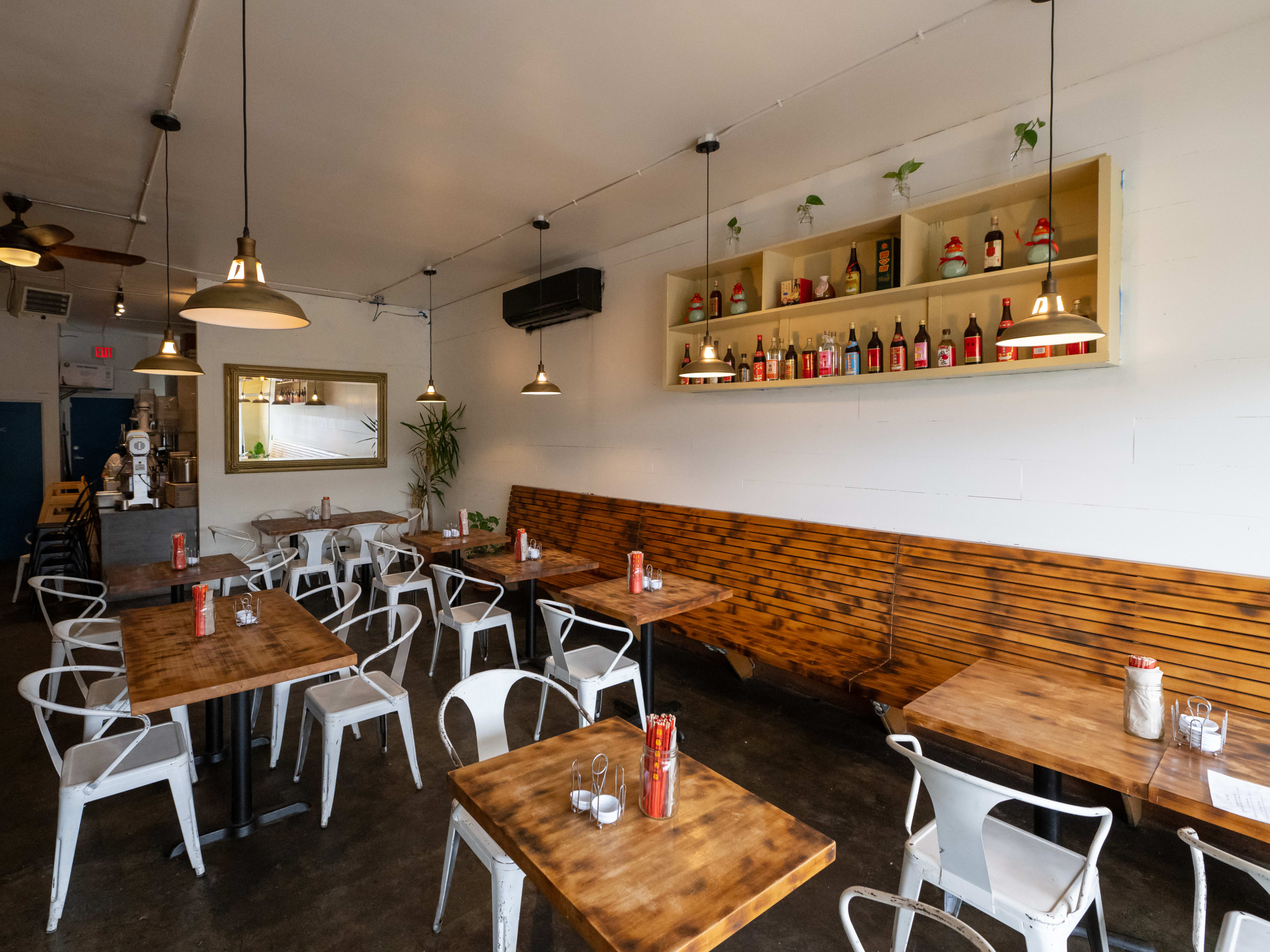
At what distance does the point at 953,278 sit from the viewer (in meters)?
3.07

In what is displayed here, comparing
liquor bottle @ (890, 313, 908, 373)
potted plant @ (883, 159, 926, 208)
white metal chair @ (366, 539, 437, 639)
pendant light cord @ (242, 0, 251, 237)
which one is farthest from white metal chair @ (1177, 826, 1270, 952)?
white metal chair @ (366, 539, 437, 639)

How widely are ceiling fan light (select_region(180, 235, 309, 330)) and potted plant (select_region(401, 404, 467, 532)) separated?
5.18 metres

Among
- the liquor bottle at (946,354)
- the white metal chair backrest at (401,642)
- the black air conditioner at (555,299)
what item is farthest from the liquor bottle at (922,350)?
the black air conditioner at (555,299)

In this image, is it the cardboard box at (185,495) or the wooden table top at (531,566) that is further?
the cardboard box at (185,495)

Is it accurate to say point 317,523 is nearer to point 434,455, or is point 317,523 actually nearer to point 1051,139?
point 434,455

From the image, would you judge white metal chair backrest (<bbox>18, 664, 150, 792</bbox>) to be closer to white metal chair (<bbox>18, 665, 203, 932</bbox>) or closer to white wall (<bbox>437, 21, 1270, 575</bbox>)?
white metal chair (<bbox>18, 665, 203, 932</bbox>)

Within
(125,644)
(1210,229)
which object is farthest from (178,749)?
→ (1210,229)

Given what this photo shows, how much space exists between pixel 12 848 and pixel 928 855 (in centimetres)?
347

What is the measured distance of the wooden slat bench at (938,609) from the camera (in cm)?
255

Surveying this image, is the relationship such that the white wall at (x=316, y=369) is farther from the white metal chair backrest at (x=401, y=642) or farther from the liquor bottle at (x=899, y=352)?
the liquor bottle at (x=899, y=352)

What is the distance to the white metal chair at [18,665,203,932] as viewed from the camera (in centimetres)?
213

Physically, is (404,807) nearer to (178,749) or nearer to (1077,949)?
(178,749)

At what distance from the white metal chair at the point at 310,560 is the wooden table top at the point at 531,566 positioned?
164cm

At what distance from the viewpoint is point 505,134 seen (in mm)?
3383
